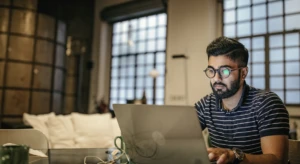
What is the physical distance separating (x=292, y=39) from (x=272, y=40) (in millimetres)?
356

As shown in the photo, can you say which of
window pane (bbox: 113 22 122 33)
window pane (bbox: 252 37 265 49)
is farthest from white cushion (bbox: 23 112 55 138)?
window pane (bbox: 113 22 122 33)

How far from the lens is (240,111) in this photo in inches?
55.6

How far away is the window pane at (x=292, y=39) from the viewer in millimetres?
5594

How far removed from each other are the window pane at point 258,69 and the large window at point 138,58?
7.29 feet

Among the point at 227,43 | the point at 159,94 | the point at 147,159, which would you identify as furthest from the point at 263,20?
the point at 147,159

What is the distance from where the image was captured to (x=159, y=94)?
7547mm

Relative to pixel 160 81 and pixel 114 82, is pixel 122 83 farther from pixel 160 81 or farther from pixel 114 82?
pixel 160 81

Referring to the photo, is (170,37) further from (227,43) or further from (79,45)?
(227,43)

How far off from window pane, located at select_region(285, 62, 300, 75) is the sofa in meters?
3.20

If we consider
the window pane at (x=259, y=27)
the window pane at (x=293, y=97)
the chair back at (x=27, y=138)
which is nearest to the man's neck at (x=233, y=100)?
the chair back at (x=27, y=138)

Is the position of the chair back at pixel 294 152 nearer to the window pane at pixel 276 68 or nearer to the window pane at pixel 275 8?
the window pane at pixel 276 68

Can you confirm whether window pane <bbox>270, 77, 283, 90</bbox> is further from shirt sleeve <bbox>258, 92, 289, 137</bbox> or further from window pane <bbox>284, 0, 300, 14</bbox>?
shirt sleeve <bbox>258, 92, 289, 137</bbox>

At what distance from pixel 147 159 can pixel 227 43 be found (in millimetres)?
612

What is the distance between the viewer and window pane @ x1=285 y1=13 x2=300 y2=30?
566 cm
